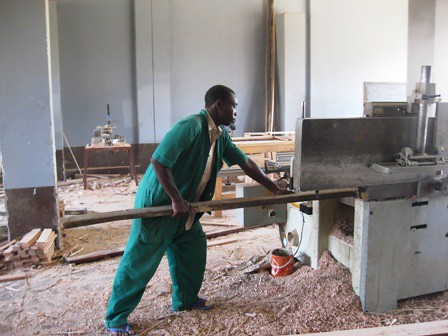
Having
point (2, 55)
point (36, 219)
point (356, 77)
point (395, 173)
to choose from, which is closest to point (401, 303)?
point (395, 173)

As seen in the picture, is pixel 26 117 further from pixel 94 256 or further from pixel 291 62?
pixel 291 62

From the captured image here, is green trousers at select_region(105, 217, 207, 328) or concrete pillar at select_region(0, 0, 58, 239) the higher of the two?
concrete pillar at select_region(0, 0, 58, 239)

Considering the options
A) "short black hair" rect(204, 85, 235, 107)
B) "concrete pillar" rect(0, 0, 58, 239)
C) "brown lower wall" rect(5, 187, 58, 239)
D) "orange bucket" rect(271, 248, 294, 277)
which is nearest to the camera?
"short black hair" rect(204, 85, 235, 107)

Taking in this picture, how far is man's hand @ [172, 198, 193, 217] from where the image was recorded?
248 cm

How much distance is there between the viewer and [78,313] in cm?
305

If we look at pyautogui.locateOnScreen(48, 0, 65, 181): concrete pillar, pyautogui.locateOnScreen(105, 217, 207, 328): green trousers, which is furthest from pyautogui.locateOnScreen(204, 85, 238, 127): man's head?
pyautogui.locateOnScreen(48, 0, 65, 181): concrete pillar

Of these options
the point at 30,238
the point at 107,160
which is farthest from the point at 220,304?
the point at 107,160

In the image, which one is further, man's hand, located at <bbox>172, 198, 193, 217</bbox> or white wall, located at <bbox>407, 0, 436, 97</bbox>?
white wall, located at <bbox>407, 0, 436, 97</bbox>

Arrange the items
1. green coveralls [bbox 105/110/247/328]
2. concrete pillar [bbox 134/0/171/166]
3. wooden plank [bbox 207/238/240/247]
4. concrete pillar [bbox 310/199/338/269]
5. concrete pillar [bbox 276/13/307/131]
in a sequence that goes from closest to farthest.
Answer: green coveralls [bbox 105/110/247/328] < concrete pillar [bbox 310/199/338/269] < wooden plank [bbox 207/238/240/247] < concrete pillar [bbox 134/0/171/166] < concrete pillar [bbox 276/13/307/131]

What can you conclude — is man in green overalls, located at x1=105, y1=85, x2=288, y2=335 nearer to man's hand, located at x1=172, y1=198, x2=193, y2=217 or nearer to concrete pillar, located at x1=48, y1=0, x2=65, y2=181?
man's hand, located at x1=172, y1=198, x2=193, y2=217

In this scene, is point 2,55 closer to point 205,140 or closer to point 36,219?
point 36,219

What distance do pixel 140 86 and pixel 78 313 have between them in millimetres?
6022

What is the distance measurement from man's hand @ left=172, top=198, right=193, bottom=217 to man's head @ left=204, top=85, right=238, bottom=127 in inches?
22.1

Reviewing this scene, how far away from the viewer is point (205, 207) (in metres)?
2.57
